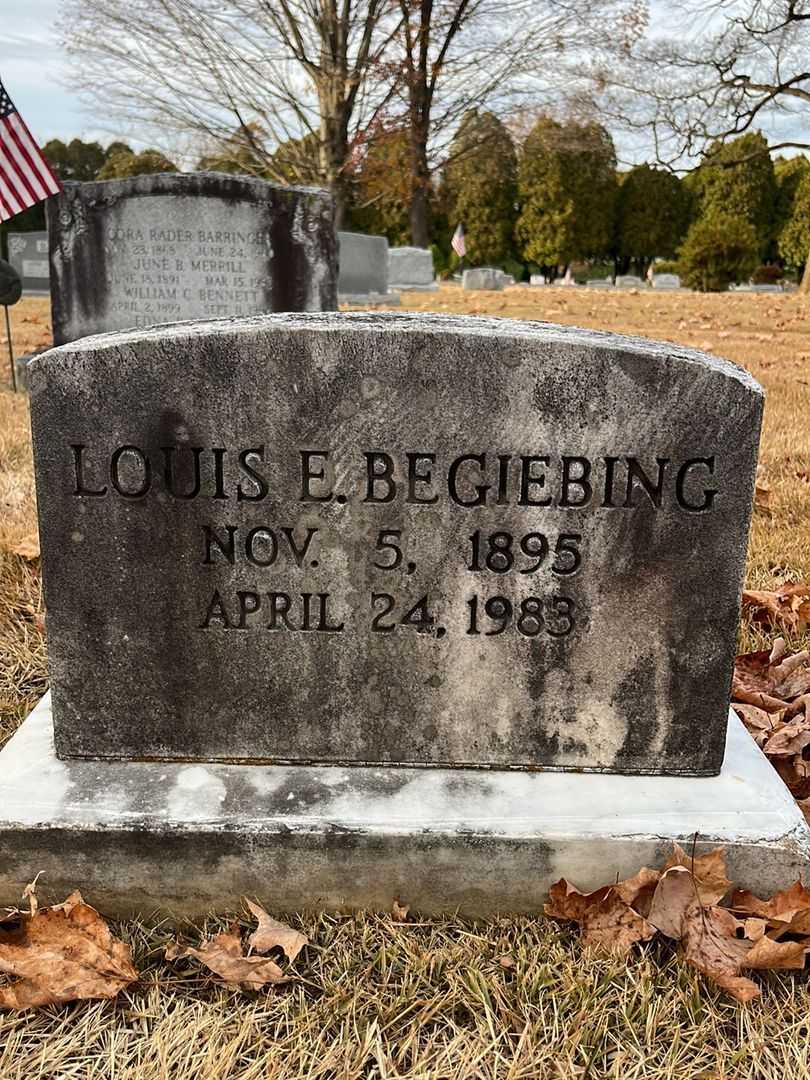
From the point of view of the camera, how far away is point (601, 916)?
6.04ft

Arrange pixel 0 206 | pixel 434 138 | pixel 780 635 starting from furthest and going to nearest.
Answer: pixel 434 138
pixel 0 206
pixel 780 635

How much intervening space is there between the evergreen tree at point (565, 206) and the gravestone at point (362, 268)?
18855 millimetres

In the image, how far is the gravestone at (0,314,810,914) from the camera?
72.2 inches

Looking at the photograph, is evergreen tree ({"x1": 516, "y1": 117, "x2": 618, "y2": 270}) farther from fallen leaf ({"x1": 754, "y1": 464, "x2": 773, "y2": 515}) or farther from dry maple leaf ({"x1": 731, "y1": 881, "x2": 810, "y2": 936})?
dry maple leaf ({"x1": 731, "y1": 881, "x2": 810, "y2": 936})

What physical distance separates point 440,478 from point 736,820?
3.02 feet

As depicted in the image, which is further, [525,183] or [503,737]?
[525,183]

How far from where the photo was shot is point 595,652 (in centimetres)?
199

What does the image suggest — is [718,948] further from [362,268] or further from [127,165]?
[127,165]

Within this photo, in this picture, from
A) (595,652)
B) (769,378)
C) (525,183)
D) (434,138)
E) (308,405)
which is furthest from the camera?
(525,183)

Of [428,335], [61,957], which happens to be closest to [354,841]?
[61,957]

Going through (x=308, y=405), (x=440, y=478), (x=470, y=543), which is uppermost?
(x=308, y=405)

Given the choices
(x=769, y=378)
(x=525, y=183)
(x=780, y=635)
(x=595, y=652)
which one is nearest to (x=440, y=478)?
(x=595, y=652)

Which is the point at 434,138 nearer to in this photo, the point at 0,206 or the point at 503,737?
the point at 0,206

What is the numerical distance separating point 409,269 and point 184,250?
1708 cm
